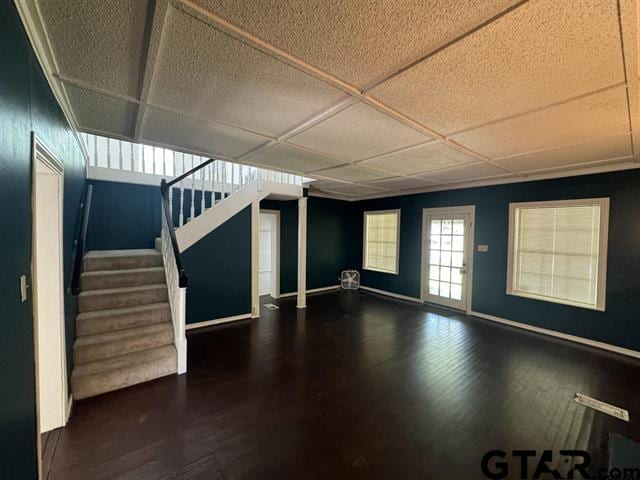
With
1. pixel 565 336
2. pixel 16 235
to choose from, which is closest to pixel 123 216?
pixel 16 235

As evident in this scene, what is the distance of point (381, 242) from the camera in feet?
21.8

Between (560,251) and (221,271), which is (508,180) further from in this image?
(221,271)

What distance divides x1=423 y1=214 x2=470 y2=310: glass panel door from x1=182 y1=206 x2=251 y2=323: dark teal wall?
12.1 feet

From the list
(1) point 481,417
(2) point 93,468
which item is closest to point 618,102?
(1) point 481,417

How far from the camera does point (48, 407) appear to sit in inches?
78.0

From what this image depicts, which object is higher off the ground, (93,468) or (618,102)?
(618,102)

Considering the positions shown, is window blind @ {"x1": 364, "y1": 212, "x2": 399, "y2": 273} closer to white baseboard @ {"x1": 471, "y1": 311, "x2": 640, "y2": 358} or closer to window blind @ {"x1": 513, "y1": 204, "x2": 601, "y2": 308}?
white baseboard @ {"x1": 471, "y1": 311, "x2": 640, "y2": 358}

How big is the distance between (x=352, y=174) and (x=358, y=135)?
5.65 feet

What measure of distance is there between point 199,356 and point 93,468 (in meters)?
1.50

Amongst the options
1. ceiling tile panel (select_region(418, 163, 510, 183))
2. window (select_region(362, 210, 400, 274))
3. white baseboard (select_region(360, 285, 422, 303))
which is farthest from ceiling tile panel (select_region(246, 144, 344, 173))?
white baseboard (select_region(360, 285, 422, 303))

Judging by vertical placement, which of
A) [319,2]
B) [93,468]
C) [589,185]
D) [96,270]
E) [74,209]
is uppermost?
[319,2]

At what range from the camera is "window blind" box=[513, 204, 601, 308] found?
144 inches

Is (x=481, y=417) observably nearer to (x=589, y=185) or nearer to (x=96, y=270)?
(x=589, y=185)

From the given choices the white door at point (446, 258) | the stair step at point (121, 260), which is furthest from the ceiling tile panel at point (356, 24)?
the white door at point (446, 258)
